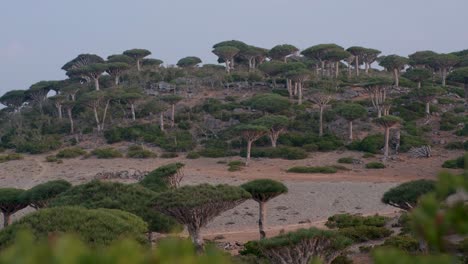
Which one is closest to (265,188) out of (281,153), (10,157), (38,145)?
(281,153)

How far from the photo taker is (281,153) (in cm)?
4338

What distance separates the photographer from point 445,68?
62.6 meters

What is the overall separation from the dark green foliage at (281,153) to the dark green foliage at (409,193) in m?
23.3

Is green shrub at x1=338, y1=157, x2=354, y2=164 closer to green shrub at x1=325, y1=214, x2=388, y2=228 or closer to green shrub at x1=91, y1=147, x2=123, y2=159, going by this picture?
green shrub at x1=325, y1=214, x2=388, y2=228

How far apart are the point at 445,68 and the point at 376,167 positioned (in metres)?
29.0

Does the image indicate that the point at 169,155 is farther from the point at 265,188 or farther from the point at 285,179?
the point at 265,188

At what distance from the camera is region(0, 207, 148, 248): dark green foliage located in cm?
1329

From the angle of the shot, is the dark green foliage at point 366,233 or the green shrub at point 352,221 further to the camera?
the green shrub at point 352,221

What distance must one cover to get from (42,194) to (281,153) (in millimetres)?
22875

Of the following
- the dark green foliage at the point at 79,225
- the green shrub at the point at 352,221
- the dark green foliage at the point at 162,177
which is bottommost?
the green shrub at the point at 352,221

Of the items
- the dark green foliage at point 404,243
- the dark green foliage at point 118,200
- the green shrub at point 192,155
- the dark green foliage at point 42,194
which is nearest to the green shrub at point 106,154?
the green shrub at point 192,155

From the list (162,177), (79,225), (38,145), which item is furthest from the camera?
(38,145)

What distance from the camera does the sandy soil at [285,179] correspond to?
26986 millimetres

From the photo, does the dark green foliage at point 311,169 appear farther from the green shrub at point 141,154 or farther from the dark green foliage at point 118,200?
the dark green foliage at point 118,200
